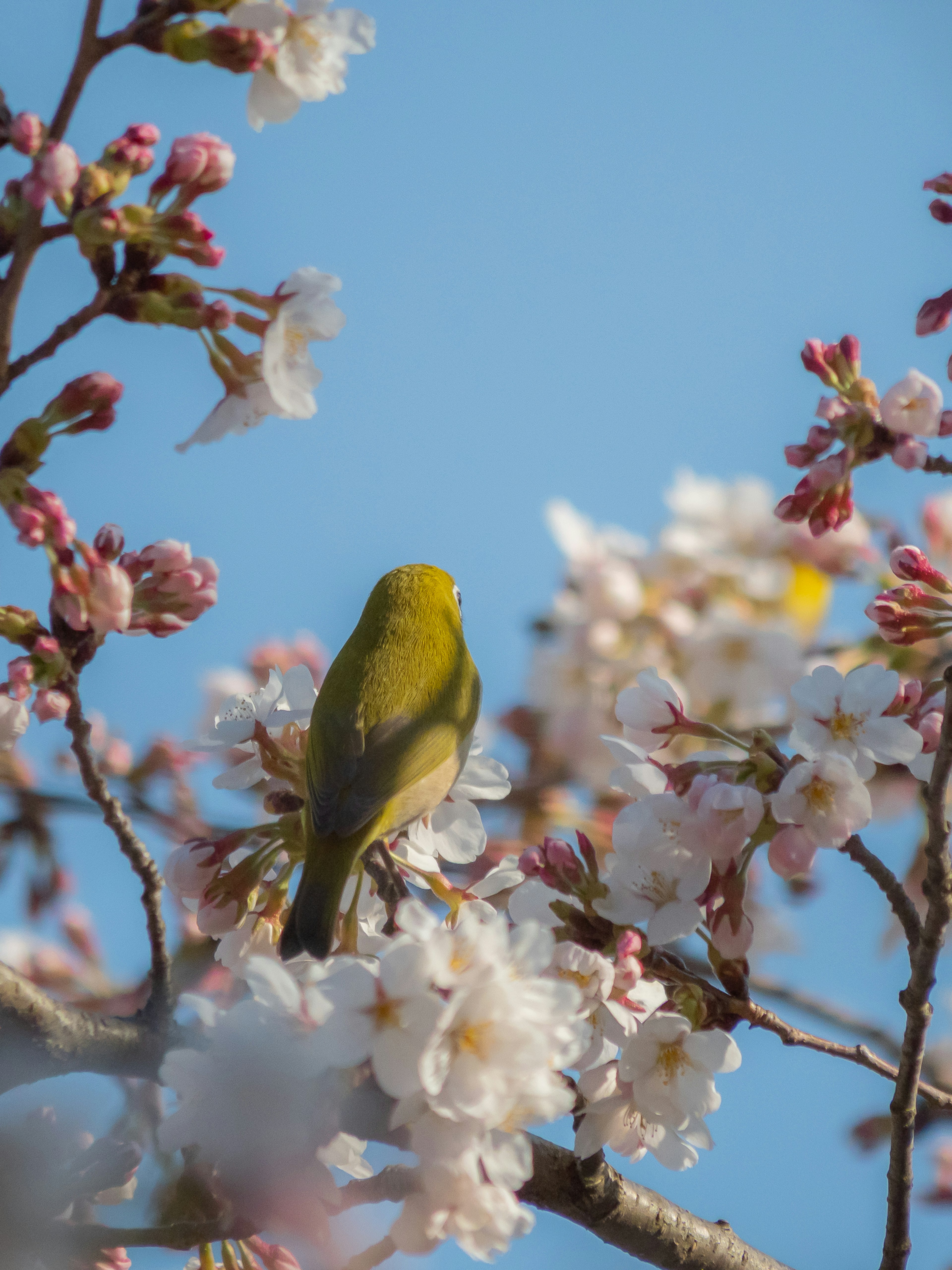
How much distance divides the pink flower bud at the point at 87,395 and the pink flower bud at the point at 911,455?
1188 millimetres

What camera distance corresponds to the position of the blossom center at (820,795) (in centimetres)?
158

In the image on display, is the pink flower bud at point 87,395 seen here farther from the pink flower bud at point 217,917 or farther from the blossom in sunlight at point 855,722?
the blossom in sunlight at point 855,722

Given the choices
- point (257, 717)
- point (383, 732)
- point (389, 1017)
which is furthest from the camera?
point (383, 732)

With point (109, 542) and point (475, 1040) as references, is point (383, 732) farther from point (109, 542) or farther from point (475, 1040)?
Result: point (475, 1040)

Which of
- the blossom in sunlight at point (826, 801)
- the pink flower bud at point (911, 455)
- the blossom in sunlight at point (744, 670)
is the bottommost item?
the blossom in sunlight at point (826, 801)

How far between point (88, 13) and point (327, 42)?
38cm

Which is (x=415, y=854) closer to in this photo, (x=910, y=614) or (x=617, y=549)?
(x=910, y=614)

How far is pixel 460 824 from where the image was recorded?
2.16 m

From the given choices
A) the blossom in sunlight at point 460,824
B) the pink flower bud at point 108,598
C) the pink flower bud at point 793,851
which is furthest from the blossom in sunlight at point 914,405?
the pink flower bud at point 108,598

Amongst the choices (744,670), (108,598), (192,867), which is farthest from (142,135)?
(744,670)

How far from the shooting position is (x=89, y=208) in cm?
141

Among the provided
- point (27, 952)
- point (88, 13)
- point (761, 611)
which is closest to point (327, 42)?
point (88, 13)

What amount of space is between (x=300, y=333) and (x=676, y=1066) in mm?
1176

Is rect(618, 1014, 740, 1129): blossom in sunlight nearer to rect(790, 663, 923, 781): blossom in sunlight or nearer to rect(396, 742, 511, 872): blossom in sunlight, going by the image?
rect(790, 663, 923, 781): blossom in sunlight
